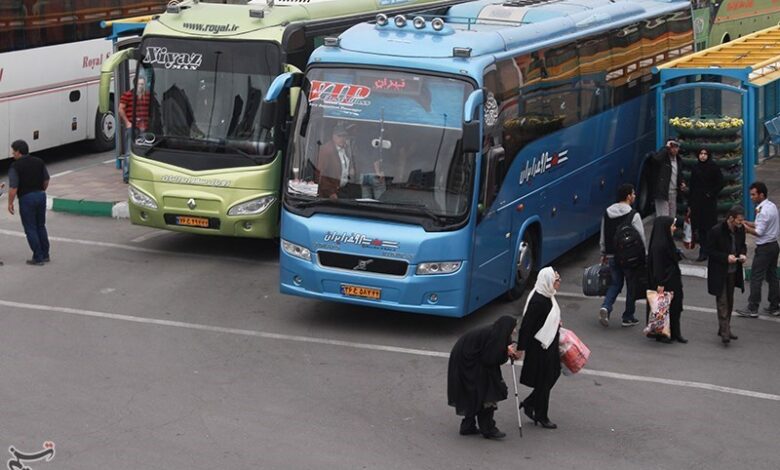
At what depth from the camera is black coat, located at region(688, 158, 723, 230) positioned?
1756 centimetres

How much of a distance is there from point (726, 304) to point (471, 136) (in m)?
3.24

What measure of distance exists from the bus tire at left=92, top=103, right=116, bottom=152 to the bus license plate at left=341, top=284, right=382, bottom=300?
12.6m

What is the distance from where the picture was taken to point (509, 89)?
15.4 metres

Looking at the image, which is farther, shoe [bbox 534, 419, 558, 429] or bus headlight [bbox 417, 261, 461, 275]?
bus headlight [bbox 417, 261, 461, 275]

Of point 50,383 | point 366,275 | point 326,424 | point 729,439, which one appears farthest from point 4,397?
point 729,439

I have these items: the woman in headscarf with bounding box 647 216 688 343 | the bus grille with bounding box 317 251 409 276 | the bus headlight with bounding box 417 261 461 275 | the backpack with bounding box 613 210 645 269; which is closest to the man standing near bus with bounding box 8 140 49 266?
the bus grille with bounding box 317 251 409 276

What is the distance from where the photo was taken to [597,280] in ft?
50.0

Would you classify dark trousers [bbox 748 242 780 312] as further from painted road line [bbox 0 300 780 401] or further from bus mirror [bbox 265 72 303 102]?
bus mirror [bbox 265 72 303 102]

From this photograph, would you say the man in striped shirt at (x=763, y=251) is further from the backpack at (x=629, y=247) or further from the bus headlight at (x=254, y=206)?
the bus headlight at (x=254, y=206)

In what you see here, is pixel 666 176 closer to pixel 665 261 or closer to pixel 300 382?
pixel 665 261

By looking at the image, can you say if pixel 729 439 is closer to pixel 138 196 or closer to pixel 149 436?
pixel 149 436

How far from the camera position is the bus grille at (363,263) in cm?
1433

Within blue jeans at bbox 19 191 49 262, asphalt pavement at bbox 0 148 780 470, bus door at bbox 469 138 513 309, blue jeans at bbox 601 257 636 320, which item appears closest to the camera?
A: asphalt pavement at bbox 0 148 780 470

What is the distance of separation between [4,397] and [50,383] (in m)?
0.57
